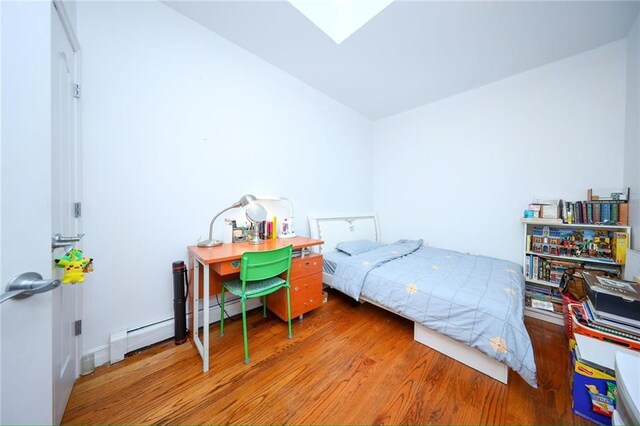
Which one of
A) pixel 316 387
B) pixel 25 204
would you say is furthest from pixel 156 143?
pixel 316 387

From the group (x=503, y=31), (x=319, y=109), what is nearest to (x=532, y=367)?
(x=503, y=31)

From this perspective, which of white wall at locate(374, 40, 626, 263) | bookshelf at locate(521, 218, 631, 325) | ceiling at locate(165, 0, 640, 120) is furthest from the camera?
white wall at locate(374, 40, 626, 263)

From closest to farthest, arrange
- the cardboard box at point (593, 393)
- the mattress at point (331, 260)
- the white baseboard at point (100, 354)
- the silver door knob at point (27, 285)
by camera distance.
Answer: the silver door knob at point (27, 285) → the cardboard box at point (593, 393) → the white baseboard at point (100, 354) → the mattress at point (331, 260)

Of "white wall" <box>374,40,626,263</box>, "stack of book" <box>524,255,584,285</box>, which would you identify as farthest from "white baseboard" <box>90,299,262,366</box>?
"stack of book" <box>524,255,584,285</box>

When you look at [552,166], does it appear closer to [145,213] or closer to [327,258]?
[327,258]

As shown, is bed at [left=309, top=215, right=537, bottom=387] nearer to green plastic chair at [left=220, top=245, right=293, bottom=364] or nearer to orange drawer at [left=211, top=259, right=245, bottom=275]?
green plastic chair at [left=220, top=245, right=293, bottom=364]

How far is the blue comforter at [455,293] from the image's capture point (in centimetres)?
133

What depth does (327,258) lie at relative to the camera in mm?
2492

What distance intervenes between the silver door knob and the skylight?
222 centimetres

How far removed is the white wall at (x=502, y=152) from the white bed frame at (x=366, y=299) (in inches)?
23.0

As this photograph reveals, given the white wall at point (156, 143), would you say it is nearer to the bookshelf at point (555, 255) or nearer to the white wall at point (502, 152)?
the white wall at point (502, 152)

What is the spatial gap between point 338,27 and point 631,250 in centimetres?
315

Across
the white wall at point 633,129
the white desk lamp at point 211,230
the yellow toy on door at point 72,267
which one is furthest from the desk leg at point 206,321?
the white wall at point 633,129

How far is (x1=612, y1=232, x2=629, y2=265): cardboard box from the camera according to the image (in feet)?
5.94
